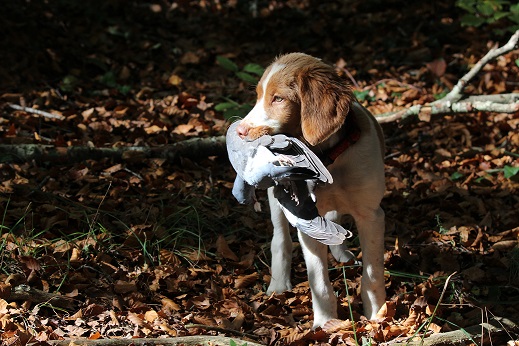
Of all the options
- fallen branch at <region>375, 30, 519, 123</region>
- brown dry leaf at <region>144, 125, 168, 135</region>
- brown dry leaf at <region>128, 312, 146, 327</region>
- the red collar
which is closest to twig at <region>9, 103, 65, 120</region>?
brown dry leaf at <region>144, 125, 168, 135</region>

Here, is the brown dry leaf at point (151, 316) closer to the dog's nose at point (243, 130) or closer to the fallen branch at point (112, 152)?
the dog's nose at point (243, 130)

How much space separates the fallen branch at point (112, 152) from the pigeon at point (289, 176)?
216cm

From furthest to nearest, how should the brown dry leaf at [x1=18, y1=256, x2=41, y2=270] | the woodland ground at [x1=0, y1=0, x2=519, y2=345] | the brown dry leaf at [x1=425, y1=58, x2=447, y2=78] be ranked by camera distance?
1. the brown dry leaf at [x1=425, y1=58, x2=447, y2=78]
2. the brown dry leaf at [x1=18, y1=256, x2=41, y2=270]
3. the woodland ground at [x1=0, y1=0, x2=519, y2=345]

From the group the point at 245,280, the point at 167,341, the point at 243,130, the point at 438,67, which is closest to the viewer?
the point at 167,341

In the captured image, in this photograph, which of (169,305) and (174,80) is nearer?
(169,305)

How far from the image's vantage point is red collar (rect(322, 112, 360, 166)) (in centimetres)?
367

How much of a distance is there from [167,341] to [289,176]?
1061 millimetres

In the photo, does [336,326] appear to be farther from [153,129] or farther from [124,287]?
[153,129]

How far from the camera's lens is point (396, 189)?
5602mm

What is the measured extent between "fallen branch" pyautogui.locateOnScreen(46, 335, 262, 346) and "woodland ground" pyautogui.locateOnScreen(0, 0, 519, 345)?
151 millimetres

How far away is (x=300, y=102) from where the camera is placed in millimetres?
3662

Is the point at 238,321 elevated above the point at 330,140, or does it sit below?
below

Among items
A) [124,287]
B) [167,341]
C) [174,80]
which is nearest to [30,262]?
[124,287]

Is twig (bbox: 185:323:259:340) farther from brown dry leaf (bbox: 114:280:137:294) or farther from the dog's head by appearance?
the dog's head
